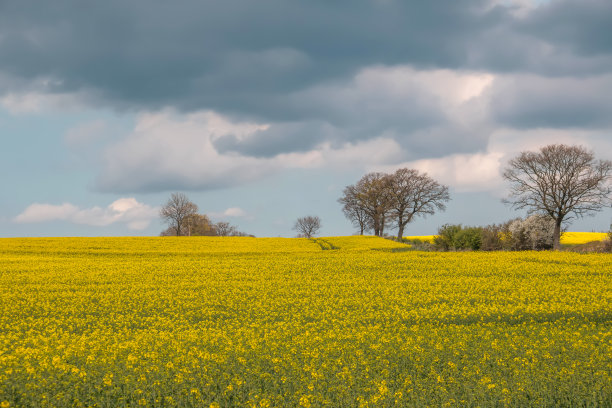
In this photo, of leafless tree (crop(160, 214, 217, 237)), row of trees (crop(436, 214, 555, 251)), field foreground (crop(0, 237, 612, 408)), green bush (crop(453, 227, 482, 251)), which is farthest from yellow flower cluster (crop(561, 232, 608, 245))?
leafless tree (crop(160, 214, 217, 237))

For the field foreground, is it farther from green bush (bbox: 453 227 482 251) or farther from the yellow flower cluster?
the yellow flower cluster

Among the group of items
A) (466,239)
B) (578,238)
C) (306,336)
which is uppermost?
(578,238)

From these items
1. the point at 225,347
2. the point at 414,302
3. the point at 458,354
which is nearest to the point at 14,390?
the point at 225,347

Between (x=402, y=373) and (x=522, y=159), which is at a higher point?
(x=522, y=159)

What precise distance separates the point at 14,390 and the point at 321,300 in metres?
13.2

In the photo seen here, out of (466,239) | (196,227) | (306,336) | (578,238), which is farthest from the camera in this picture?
(196,227)

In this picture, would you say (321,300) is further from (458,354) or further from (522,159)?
(522,159)

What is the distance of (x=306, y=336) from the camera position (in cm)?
1380

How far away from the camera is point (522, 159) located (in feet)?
222

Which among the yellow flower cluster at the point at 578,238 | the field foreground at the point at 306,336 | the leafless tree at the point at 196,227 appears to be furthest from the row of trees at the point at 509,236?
the leafless tree at the point at 196,227

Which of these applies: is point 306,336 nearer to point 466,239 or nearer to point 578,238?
point 466,239

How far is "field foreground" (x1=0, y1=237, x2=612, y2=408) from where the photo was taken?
382 inches

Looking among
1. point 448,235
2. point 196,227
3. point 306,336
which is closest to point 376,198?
point 448,235

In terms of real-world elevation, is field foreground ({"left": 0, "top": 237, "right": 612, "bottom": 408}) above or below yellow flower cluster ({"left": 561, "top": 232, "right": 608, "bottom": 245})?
below
